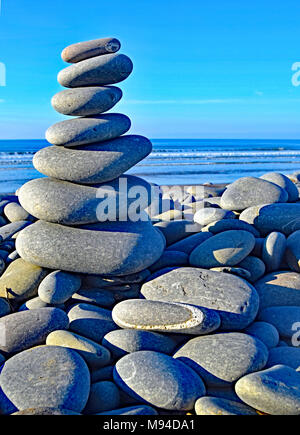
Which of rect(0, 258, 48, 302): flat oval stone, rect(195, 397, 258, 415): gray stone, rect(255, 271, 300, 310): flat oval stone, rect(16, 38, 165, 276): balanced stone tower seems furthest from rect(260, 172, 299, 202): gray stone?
rect(195, 397, 258, 415): gray stone

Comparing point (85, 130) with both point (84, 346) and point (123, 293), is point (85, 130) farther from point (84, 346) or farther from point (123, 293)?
point (84, 346)

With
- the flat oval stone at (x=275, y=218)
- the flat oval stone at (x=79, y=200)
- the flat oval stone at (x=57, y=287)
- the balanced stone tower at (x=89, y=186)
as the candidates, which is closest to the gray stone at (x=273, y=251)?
the flat oval stone at (x=275, y=218)

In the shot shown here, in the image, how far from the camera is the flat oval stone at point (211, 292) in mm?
4023

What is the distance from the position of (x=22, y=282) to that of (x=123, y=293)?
1.20 metres

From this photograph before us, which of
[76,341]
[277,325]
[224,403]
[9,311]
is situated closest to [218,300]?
[277,325]

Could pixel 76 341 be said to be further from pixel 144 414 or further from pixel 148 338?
pixel 144 414

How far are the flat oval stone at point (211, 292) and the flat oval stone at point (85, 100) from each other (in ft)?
7.22

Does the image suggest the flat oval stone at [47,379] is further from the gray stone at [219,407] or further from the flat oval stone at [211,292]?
the flat oval stone at [211,292]

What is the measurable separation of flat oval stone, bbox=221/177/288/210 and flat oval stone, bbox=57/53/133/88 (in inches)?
110

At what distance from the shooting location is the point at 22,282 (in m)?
4.61

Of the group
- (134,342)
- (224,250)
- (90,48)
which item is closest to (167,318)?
(134,342)

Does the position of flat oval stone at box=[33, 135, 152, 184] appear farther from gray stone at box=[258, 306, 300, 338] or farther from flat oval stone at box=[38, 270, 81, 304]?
gray stone at box=[258, 306, 300, 338]

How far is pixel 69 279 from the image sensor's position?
177 inches
